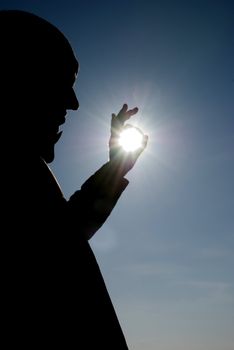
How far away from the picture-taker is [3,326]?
4.50ft

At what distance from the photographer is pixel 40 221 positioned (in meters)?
1.58

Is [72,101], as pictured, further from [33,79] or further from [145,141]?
[145,141]

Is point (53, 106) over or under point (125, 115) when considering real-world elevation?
under

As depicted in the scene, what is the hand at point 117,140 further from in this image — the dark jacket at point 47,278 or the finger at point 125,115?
the dark jacket at point 47,278

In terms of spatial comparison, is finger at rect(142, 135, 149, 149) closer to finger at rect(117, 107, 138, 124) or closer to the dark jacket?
finger at rect(117, 107, 138, 124)

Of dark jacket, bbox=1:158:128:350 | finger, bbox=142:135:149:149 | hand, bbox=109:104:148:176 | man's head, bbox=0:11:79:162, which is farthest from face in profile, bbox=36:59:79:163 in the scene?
finger, bbox=142:135:149:149

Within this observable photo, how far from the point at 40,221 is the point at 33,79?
2.60 feet

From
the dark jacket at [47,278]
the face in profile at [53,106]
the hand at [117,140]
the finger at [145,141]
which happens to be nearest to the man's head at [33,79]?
the face in profile at [53,106]

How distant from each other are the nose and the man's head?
1.6 inches

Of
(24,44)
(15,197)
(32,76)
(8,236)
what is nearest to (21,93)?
(32,76)

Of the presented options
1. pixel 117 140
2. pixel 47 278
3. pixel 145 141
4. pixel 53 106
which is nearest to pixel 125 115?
pixel 117 140

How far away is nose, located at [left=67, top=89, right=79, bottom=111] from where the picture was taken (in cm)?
222

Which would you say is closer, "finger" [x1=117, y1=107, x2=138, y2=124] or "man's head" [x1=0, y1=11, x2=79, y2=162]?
"man's head" [x1=0, y1=11, x2=79, y2=162]

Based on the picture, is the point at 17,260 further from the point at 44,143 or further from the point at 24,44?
the point at 24,44
